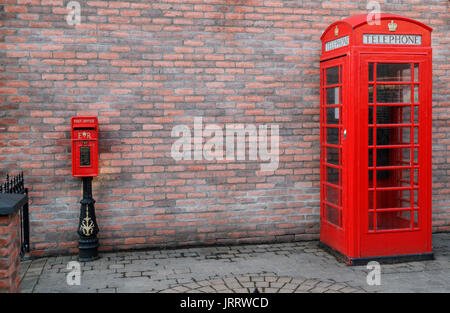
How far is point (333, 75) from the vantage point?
639 cm

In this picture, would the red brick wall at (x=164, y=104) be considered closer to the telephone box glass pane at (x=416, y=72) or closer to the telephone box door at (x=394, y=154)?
the telephone box door at (x=394, y=154)

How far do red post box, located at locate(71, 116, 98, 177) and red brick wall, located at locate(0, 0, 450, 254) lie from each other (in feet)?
1.39

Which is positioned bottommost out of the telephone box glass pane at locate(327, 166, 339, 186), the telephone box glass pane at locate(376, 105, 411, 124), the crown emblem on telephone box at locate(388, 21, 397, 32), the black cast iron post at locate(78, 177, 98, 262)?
the black cast iron post at locate(78, 177, 98, 262)

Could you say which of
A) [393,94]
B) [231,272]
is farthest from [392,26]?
[231,272]

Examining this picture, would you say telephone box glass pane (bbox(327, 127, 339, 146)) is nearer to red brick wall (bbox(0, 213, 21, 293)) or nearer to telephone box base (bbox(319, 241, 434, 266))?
telephone box base (bbox(319, 241, 434, 266))

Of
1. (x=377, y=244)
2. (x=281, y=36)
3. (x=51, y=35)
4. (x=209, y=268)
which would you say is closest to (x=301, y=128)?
(x=281, y=36)

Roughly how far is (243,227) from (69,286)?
2579mm

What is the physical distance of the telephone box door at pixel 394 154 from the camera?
5.88 m

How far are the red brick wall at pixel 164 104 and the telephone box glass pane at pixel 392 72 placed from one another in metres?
1.24

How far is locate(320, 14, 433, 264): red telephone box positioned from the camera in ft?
19.2

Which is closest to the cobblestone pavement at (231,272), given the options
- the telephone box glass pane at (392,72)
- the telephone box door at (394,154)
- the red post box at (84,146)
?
the telephone box door at (394,154)

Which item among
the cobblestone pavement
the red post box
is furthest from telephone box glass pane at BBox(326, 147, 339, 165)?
the red post box

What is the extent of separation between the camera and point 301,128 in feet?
22.9

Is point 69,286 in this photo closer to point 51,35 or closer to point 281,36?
point 51,35
